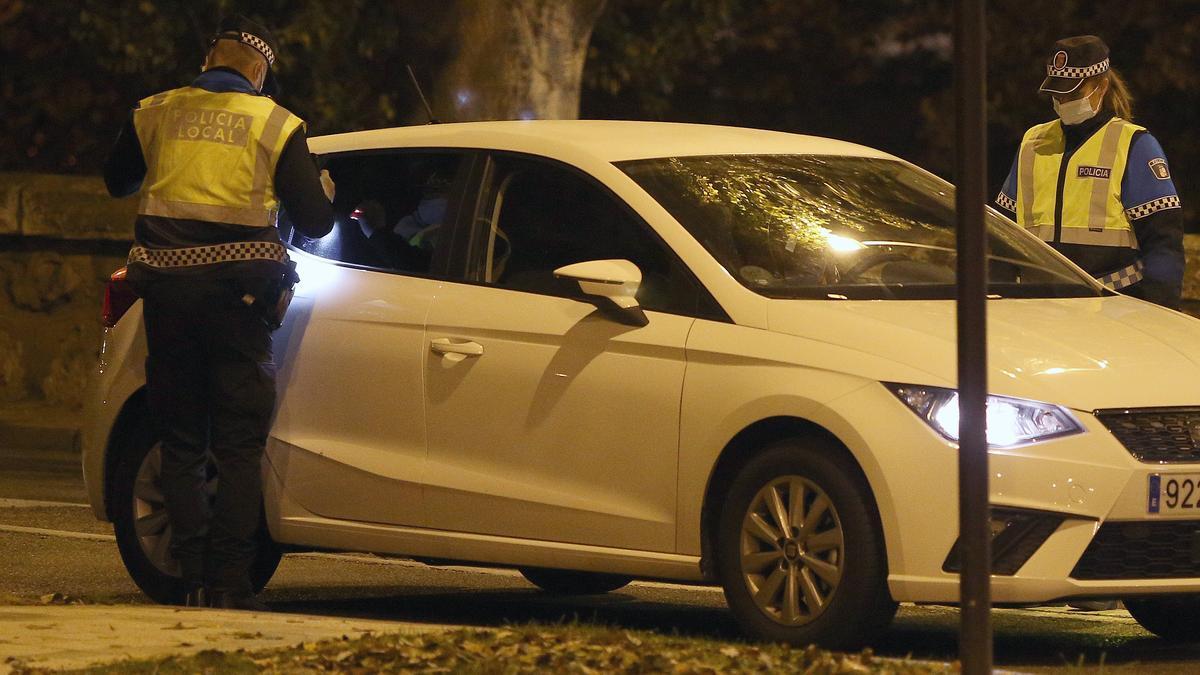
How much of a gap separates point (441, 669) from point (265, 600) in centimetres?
281

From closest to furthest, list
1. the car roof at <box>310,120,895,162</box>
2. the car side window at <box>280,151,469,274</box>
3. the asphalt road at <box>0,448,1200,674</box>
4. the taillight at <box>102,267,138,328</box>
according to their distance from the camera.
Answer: the asphalt road at <box>0,448,1200,674</box> < the car roof at <box>310,120,895,162</box> < the car side window at <box>280,151,469,274</box> < the taillight at <box>102,267,138,328</box>

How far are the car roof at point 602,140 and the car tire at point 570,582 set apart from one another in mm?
1627

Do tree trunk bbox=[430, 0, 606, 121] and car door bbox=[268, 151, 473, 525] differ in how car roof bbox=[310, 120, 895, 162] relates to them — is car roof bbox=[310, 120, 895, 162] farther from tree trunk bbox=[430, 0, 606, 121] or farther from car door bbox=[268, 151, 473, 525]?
tree trunk bbox=[430, 0, 606, 121]

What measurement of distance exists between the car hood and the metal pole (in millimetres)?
1532

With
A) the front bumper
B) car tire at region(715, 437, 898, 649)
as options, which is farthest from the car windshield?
the front bumper

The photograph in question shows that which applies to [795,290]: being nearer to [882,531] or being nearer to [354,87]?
[882,531]

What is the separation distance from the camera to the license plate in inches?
279

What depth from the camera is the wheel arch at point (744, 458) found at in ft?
23.6

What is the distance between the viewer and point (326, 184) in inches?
343

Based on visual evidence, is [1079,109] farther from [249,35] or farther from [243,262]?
[243,262]

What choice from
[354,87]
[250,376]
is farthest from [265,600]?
[354,87]

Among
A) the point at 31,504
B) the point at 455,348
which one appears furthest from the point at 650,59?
the point at 455,348

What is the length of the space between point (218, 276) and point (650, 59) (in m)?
14.0

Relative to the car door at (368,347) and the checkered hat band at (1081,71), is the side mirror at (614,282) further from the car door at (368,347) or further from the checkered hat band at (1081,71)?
the checkered hat band at (1081,71)
